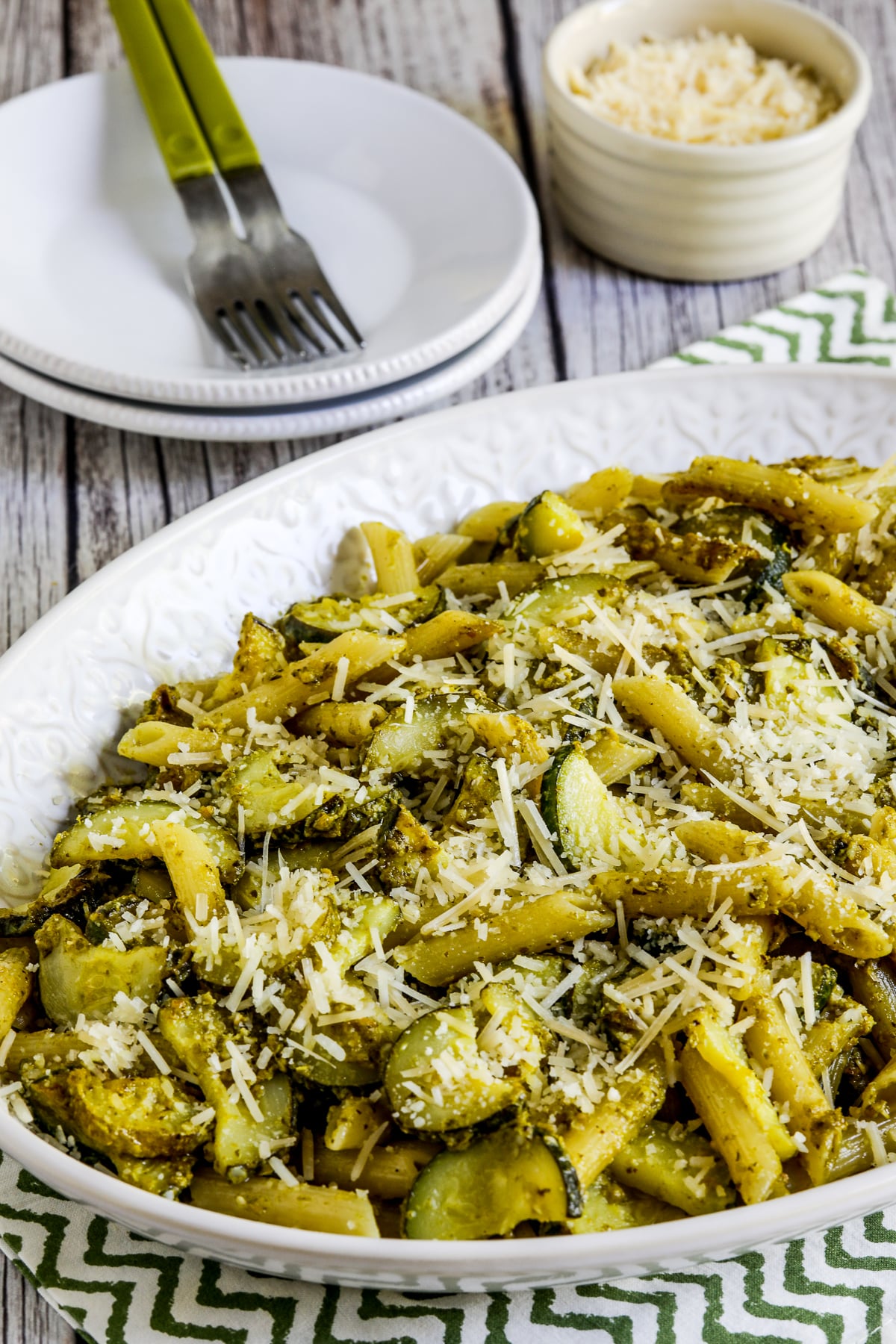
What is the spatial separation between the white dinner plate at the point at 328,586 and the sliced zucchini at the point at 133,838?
0.21m

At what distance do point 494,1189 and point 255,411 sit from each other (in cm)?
227

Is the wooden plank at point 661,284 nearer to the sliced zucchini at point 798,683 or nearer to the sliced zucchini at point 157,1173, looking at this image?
the sliced zucchini at point 798,683

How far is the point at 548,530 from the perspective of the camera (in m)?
2.81

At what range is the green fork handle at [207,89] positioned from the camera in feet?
13.1

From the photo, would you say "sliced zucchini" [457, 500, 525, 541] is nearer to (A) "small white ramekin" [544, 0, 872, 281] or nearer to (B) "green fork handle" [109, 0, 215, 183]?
(A) "small white ramekin" [544, 0, 872, 281]

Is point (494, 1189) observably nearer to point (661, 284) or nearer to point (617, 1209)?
point (617, 1209)

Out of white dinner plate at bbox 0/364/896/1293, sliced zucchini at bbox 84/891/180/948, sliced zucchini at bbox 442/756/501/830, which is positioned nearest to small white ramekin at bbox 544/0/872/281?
white dinner plate at bbox 0/364/896/1293

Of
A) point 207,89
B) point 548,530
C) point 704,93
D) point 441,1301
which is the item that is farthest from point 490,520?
point 704,93

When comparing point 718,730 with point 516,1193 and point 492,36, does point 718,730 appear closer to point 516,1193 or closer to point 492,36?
point 516,1193

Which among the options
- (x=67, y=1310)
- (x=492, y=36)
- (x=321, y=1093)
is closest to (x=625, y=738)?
(x=321, y=1093)

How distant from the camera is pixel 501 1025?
6.45 feet

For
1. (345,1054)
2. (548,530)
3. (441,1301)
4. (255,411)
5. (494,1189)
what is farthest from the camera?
(255,411)

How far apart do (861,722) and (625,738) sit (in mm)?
471

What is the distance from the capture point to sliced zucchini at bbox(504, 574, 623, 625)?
260 centimetres
